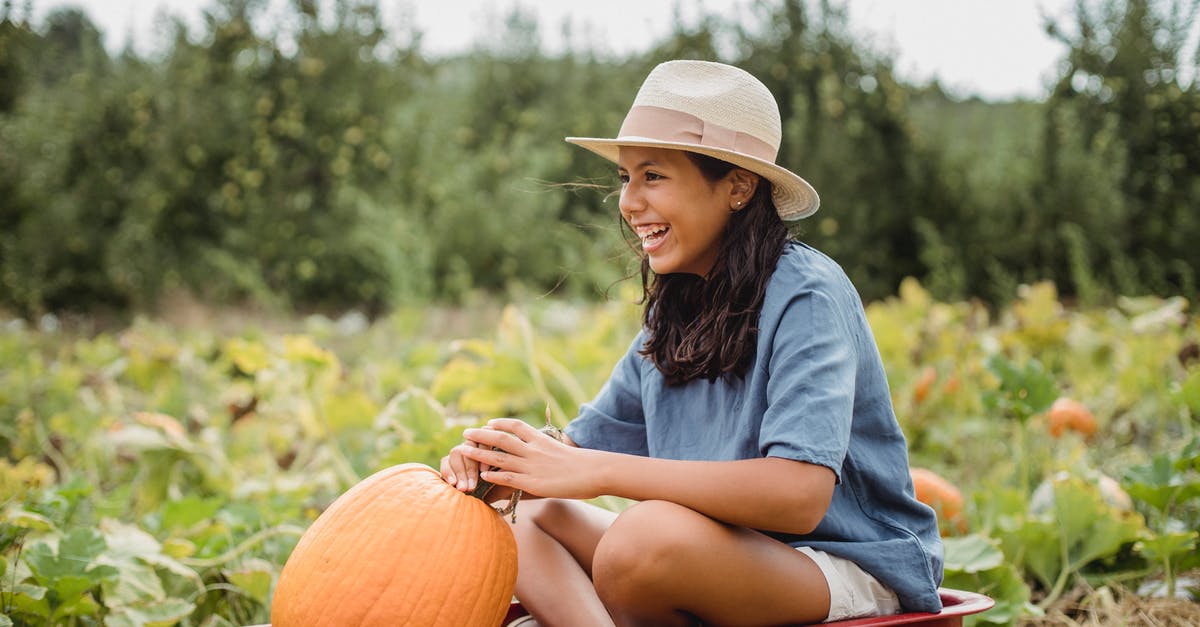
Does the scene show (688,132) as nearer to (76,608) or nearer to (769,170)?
(769,170)

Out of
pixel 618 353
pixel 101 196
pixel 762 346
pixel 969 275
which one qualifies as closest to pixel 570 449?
pixel 762 346

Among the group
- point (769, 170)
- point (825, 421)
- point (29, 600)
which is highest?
point (769, 170)

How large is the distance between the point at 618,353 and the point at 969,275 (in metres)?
3.74

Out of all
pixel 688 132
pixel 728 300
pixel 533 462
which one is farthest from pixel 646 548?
pixel 688 132

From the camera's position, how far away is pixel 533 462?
1566 mm

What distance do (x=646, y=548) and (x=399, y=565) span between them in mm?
362

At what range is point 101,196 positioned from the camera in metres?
7.15

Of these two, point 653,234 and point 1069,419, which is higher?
point 653,234

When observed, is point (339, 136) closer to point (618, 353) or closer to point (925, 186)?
point (925, 186)

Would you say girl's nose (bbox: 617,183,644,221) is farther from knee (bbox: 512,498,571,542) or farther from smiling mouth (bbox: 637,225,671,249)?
knee (bbox: 512,498,571,542)

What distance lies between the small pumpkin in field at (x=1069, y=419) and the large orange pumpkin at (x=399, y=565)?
210 cm

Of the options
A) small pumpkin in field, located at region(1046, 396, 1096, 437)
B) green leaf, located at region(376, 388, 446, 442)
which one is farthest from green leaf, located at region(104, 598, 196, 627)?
small pumpkin in field, located at region(1046, 396, 1096, 437)

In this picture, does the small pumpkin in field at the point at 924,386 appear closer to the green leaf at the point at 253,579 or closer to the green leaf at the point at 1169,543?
the green leaf at the point at 1169,543

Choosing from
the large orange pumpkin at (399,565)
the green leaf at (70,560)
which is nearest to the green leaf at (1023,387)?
the large orange pumpkin at (399,565)
